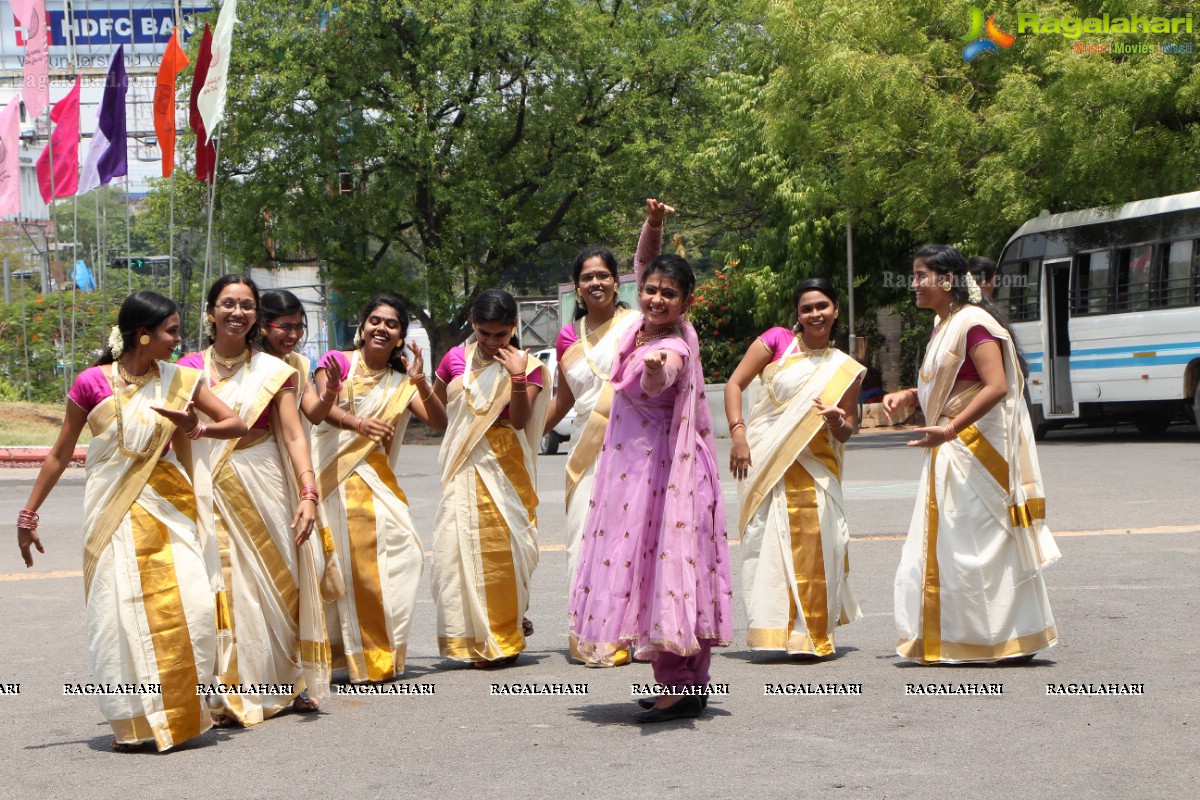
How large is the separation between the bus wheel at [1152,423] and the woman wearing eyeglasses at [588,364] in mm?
17349

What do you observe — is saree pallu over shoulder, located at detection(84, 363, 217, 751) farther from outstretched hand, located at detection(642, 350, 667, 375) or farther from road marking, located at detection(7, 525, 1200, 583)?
road marking, located at detection(7, 525, 1200, 583)

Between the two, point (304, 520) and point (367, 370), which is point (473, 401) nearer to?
point (367, 370)

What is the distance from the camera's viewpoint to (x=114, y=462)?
528 cm

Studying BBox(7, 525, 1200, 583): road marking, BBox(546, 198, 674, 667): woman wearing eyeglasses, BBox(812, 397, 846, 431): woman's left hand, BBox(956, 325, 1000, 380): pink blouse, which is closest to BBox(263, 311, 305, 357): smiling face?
BBox(546, 198, 674, 667): woman wearing eyeglasses

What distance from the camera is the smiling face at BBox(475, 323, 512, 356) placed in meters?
7.05

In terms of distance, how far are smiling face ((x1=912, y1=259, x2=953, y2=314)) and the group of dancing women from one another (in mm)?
13

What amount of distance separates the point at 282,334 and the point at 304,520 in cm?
119

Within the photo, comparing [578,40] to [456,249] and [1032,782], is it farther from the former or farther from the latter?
[1032,782]

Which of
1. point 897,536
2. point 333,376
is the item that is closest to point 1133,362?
point 897,536

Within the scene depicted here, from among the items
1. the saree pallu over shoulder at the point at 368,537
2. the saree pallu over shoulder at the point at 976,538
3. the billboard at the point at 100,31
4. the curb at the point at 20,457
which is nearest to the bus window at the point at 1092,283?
the curb at the point at 20,457

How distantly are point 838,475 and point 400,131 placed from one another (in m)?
23.3

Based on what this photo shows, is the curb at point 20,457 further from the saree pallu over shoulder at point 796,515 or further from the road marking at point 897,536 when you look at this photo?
the saree pallu over shoulder at point 796,515

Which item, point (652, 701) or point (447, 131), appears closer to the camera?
point (652, 701)

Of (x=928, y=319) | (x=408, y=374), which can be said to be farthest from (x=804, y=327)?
(x=928, y=319)
